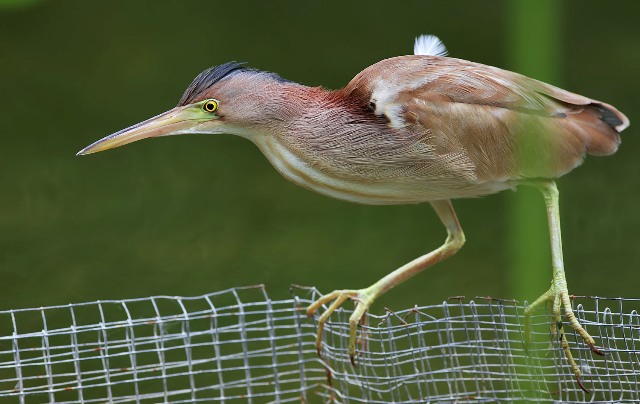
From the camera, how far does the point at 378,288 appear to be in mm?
1402

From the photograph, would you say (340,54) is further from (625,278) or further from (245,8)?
Answer: (625,278)

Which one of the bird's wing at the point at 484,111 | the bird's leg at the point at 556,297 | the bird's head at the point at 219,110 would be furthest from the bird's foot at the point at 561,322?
the bird's head at the point at 219,110

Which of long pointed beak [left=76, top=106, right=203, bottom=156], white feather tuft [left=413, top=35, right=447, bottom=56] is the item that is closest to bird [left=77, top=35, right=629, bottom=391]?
long pointed beak [left=76, top=106, right=203, bottom=156]

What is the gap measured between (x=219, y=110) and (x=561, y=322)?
0.54m

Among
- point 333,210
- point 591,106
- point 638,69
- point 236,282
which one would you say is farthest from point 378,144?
point 638,69

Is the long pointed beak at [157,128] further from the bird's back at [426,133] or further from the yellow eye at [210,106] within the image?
the bird's back at [426,133]

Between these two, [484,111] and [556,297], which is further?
[484,111]

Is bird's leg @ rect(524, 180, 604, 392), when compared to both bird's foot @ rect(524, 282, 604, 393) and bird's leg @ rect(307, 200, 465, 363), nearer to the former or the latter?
bird's foot @ rect(524, 282, 604, 393)

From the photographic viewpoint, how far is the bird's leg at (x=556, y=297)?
114cm

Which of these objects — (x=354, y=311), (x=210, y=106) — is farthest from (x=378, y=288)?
(x=210, y=106)

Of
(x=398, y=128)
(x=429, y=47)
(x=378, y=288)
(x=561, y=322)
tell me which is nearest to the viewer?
(x=561, y=322)

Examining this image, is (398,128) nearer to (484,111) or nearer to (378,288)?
(484,111)

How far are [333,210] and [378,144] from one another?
1.29 meters

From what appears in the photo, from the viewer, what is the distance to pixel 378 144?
1.30 meters
